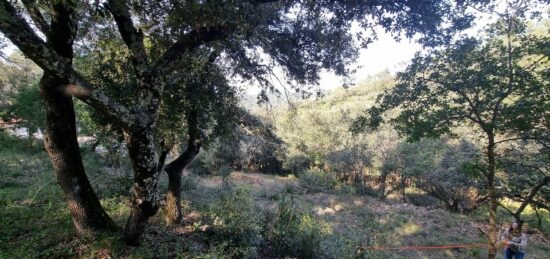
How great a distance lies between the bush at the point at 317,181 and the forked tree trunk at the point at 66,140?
1683cm

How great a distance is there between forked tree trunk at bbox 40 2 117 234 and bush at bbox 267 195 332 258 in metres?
3.15

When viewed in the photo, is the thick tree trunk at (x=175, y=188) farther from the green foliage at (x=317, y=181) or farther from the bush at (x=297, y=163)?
the bush at (x=297, y=163)

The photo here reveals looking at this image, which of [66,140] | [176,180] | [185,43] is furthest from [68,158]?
[176,180]

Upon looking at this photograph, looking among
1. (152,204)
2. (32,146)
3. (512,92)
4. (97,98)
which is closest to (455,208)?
(512,92)

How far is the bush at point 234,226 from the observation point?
5598 mm

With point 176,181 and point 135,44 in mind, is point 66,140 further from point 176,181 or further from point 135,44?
point 176,181

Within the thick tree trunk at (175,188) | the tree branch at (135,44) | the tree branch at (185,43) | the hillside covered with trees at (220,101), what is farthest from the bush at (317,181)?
the tree branch at (135,44)

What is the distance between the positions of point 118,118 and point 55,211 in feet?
15.4

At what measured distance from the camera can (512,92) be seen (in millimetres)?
6977

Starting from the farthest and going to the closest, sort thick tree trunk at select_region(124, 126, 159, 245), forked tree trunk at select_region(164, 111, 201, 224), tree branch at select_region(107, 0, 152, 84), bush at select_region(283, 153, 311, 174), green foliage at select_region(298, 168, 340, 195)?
bush at select_region(283, 153, 311, 174) → green foliage at select_region(298, 168, 340, 195) → forked tree trunk at select_region(164, 111, 201, 224) → tree branch at select_region(107, 0, 152, 84) → thick tree trunk at select_region(124, 126, 159, 245)

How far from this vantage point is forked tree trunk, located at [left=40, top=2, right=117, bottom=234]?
4398 mm

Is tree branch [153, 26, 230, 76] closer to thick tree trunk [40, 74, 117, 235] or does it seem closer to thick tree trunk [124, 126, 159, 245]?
thick tree trunk [124, 126, 159, 245]

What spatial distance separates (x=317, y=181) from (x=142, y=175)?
60.3 ft

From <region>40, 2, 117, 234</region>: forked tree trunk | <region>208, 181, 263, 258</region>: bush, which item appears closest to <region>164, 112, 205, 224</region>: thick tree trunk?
<region>208, 181, 263, 258</region>: bush
